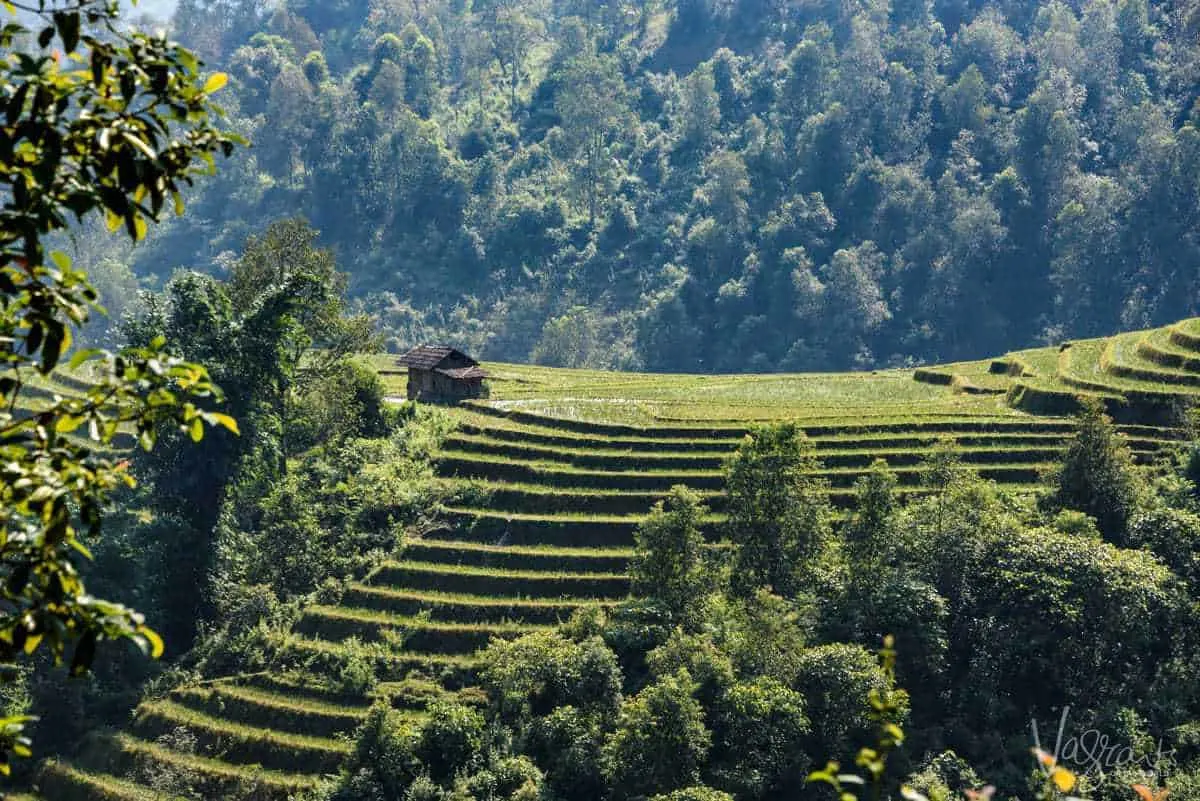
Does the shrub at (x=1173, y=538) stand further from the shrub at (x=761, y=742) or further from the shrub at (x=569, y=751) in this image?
the shrub at (x=569, y=751)

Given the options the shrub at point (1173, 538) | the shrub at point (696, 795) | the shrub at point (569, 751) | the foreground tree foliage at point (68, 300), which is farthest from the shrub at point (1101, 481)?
the foreground tree foliage at point (68, 300)

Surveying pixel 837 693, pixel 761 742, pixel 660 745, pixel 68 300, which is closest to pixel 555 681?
pixel 660 745

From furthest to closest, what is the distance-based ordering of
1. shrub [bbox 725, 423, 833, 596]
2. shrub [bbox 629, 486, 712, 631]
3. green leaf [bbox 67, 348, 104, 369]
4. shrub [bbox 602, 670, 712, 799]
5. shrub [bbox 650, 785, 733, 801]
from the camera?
shrub [bbox 725, 423, 833, 596], shrub [bbox 629, 486, 712, 631], shrub [bbox 602, 670, 712, 799], shrub [bbox 650, 785, 733, 801], green leaf [bbox 67, 348, 104, 369]

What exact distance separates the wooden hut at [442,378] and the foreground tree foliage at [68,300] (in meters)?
50.0

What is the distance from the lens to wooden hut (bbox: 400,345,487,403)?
197 feet

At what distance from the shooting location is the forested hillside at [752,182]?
11569 cm

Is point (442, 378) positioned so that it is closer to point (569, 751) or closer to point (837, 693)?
point (569, 751)

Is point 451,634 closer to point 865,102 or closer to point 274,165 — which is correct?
point 865,102

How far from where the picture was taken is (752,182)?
129625 millimetres

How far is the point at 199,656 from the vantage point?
46.0m

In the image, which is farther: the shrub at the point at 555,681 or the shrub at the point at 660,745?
the shrub at the point at 555,681

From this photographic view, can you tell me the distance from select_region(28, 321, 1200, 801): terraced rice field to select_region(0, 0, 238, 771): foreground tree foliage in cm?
3113

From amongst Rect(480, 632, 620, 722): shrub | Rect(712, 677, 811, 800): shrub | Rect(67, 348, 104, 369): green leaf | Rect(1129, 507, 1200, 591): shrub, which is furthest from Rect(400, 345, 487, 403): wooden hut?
Rect(67, 348, 104, 369): green leaf

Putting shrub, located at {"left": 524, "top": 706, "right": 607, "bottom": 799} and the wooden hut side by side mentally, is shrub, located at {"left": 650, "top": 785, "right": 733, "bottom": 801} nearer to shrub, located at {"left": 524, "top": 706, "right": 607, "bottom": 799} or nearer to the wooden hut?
shrub, located at {"left": 524, "top": 706, "right": 607, "bottom": 799}
